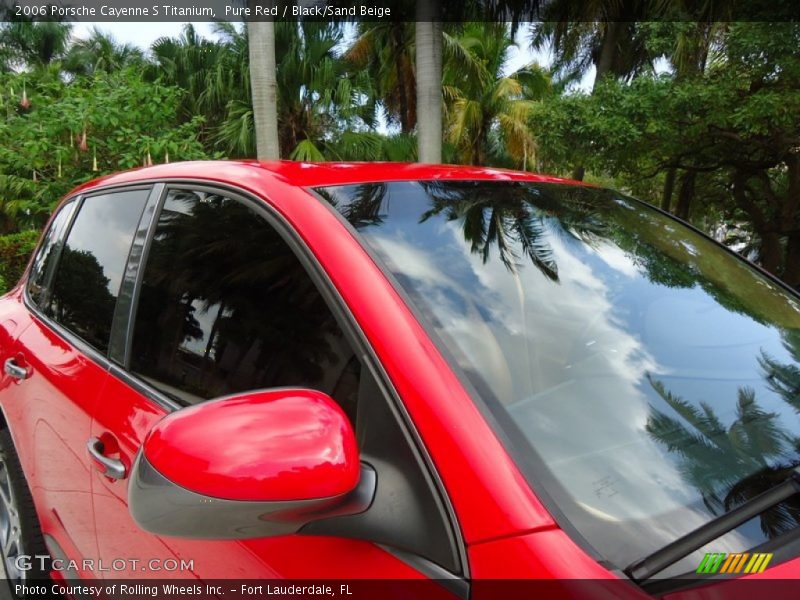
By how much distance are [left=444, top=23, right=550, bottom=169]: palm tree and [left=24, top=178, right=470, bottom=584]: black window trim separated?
15.1 meters

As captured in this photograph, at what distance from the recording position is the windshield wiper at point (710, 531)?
32.5 inches

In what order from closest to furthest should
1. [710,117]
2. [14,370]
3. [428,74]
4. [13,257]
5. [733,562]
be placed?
[733,562]
[14,370]
[428,74]
[710,117]
[13,257]

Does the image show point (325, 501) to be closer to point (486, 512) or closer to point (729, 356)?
point (486, 512)

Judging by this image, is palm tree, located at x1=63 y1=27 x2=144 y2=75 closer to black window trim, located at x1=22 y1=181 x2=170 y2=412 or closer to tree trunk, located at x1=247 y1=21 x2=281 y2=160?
tree trunk, located at x1=247 y1=21 x2=281 y2=160

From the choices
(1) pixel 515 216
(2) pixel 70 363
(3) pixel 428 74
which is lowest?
(2) pixel 70 363

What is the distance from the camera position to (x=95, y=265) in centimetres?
197

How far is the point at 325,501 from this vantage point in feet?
2.78

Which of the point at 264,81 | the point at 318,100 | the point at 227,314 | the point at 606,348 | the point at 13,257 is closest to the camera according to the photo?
the point at 606,348

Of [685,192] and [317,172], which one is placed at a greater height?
[317,172]

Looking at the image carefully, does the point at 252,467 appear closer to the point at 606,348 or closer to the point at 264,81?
the point at 606,348

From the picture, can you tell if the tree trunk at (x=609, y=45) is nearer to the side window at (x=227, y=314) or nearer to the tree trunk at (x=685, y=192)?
the tree trunk at (x=685, y=192)

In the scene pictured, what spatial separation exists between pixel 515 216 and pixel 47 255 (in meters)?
1.94

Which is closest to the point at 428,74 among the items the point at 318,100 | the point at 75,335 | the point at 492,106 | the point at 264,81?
the point at 264,81

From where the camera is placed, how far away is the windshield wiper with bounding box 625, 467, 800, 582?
2.71ft
